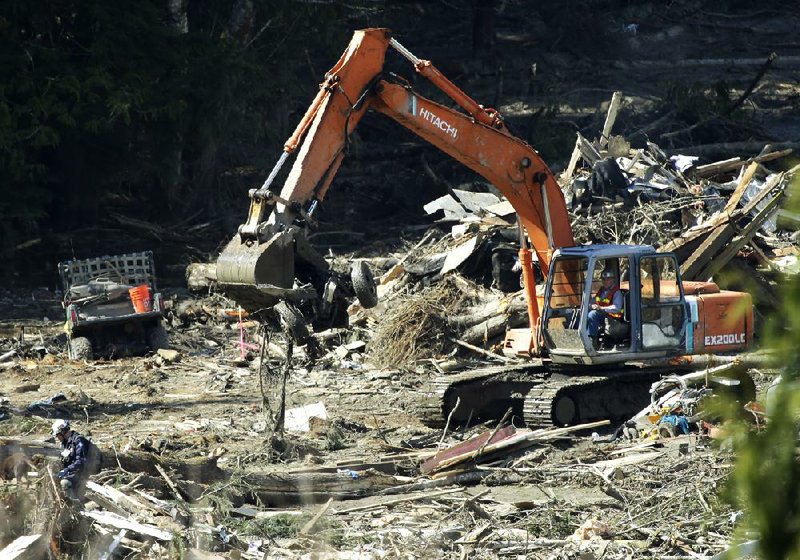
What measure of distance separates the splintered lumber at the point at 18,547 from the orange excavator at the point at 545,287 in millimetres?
4539

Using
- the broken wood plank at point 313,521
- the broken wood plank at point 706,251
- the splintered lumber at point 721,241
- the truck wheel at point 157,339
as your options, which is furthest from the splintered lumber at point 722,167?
the broken wood plank at point 313,521

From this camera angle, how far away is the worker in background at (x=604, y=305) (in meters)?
13.0

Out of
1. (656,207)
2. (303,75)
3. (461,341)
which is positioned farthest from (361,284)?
(303,75)

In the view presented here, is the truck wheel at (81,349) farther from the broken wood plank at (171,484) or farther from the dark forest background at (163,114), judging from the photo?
the broken wood plank at (171,484)

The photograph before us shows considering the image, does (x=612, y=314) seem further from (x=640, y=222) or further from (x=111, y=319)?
(x=111, y=319)

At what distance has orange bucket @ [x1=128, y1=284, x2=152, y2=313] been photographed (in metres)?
18.9

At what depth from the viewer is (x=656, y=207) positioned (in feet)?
64.1

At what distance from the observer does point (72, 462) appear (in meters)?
9.64

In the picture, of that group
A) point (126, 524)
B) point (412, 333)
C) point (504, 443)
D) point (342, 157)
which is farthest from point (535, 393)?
point (126, 524)

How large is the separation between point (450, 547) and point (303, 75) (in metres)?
24.4

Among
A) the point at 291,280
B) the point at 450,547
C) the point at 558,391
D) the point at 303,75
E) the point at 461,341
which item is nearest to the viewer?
the point at 450,547

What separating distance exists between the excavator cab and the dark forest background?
12355 mm

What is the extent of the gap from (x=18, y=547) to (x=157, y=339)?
10774 millimetres

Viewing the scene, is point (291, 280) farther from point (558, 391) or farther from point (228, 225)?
point (228, 225)
